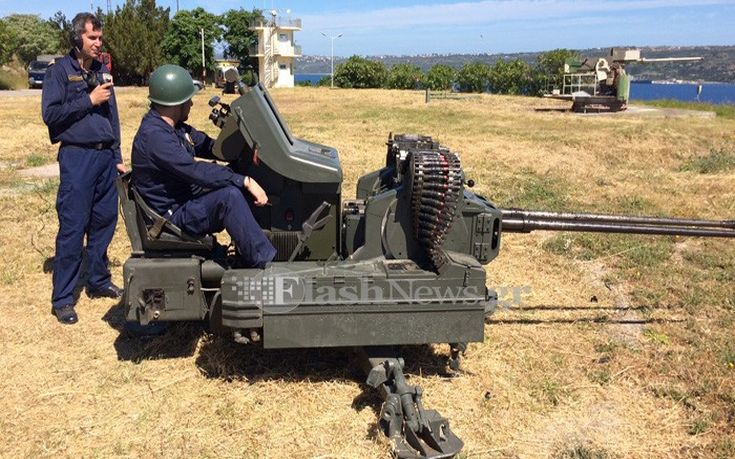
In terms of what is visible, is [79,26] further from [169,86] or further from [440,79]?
[440,79]

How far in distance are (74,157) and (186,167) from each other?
70.1 inches

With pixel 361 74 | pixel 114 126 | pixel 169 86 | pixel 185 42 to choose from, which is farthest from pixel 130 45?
pixel 169 86

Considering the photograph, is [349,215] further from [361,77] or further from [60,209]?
[361,77]

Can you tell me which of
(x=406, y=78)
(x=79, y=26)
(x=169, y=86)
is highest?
(x=406, y=78)

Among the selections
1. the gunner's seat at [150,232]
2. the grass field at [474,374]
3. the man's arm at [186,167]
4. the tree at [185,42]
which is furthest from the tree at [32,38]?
the man's arm at [186,167]

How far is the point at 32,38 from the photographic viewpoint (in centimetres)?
5819

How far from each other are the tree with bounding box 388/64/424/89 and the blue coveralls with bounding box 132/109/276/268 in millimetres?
43154

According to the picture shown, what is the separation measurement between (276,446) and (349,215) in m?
1.67

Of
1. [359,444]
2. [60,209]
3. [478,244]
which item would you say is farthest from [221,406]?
[60,209]

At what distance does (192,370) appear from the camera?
4875 mm

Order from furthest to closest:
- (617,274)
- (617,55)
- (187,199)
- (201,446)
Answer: (617,55) < (617,274) < (187,199) < (201,446)

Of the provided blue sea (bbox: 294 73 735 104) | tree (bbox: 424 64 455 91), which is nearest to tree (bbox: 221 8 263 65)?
tree (bbox: 424 64 455 91)

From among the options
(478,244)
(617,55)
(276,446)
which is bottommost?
(276,446)

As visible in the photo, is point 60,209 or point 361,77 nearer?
point 60,209
